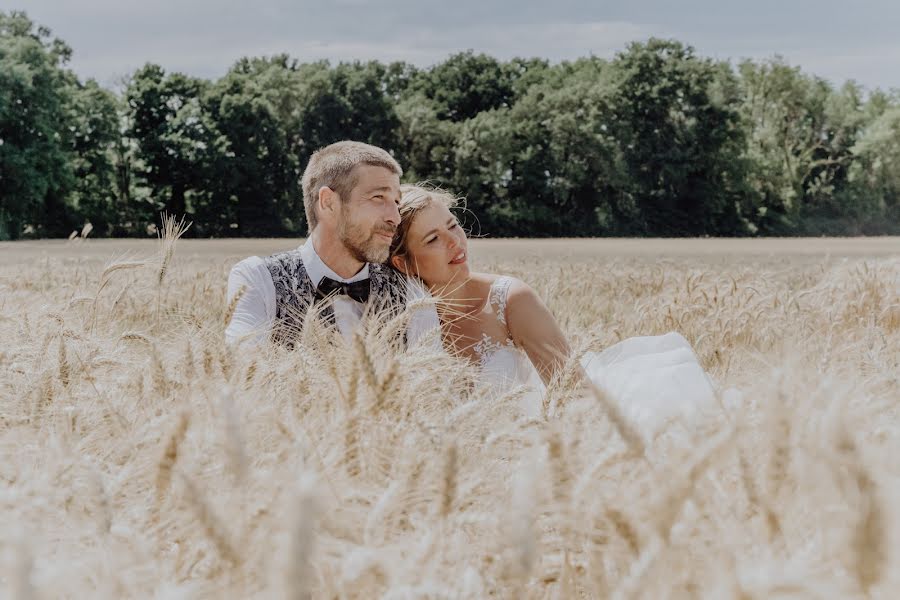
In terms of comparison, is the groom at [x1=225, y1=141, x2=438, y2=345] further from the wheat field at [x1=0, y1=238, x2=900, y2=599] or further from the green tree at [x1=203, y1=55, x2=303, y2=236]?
the green tree at [x1=203, y1=55, x2=303, y2=236]

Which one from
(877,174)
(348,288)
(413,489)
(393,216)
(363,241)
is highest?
(393,216)

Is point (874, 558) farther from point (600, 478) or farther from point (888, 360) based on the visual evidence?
point (888, 360)

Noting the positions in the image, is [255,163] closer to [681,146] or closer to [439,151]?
[439,151]

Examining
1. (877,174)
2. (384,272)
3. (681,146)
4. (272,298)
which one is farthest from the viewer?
(877,174)

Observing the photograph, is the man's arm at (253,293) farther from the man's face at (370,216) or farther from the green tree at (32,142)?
the green tree at (32,142)

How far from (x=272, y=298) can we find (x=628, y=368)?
1.60 meters

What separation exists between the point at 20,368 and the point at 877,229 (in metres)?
Answer: 59.3

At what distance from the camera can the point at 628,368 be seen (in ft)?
11.6

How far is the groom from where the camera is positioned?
139 inches

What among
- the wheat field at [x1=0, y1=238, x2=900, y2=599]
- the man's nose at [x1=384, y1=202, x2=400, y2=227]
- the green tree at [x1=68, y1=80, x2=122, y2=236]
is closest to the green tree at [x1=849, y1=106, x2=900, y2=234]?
the green tree at [x1=68, y1=80, x2=122, y2=236]

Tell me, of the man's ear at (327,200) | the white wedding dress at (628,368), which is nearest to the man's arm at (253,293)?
the man's ear at (327,200)

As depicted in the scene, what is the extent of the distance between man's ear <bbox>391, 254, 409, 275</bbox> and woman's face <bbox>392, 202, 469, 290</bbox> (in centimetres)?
5

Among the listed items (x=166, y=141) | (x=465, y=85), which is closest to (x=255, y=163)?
(x=166, y=141)

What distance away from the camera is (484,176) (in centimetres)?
4600
